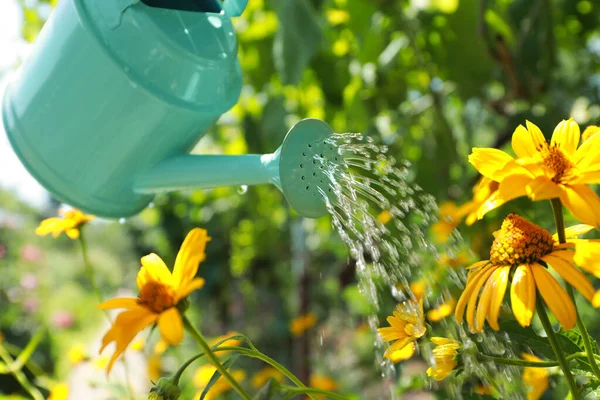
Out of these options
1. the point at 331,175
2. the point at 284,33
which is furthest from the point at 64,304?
the point at 331,175

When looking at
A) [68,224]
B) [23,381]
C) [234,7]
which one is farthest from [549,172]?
[23,381]

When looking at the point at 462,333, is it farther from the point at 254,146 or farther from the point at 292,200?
the point at 254,146

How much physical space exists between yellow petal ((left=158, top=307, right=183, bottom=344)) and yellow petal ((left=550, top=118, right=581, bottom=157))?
0.24 meters

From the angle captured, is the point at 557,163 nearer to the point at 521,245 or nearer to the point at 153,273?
the point at 521,245

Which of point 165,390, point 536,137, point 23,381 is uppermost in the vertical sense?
point 536,137

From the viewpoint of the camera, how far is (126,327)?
1.19 feet

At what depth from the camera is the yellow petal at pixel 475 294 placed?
337 mm

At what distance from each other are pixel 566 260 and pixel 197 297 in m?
A: 2.90

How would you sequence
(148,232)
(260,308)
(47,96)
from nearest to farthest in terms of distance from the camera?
(47,96) < (260,308) < (148,232)

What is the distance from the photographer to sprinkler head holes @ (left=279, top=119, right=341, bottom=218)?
0.48 meters

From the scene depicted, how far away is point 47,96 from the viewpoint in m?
0.58

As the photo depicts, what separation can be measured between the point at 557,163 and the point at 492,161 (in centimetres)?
4

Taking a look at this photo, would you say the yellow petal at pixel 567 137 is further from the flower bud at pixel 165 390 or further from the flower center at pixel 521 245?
the flower bud at pixel 165 390

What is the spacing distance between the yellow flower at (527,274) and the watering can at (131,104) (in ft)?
0.56
